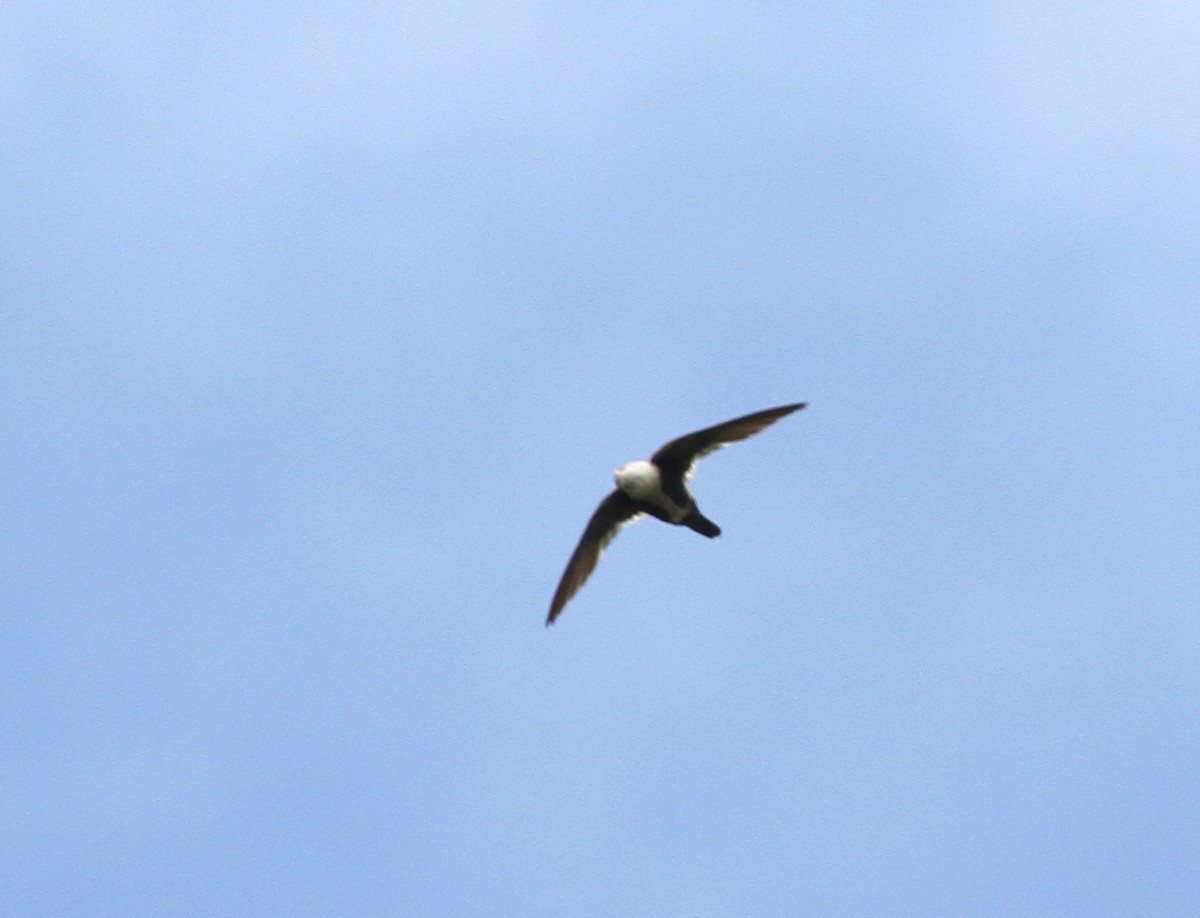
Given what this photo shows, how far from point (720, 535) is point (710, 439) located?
1484 mm

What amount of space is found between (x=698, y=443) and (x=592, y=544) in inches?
112

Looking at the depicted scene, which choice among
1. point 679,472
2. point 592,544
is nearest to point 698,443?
point 679,472

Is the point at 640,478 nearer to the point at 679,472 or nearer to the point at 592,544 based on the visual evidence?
the point at 679,472

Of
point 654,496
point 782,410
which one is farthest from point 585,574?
point 782,410

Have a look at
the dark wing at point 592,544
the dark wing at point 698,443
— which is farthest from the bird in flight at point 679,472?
the dark wing at point 592,544

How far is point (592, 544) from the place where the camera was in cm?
3095

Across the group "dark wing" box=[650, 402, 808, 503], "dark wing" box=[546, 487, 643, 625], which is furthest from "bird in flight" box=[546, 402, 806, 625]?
"dark wing" box=[546, 487, 643, 625]

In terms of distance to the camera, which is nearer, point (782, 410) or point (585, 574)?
point (782, 410)

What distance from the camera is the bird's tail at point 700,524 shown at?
2933 centimetres

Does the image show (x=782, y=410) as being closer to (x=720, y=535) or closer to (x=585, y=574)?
(x=720, y=535)

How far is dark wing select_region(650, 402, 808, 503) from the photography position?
28.8m

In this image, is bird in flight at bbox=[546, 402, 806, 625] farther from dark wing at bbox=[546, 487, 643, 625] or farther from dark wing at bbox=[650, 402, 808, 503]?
dark wing at bbox=[546, 487, 643, 625]

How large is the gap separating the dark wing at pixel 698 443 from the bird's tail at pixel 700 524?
272 mm

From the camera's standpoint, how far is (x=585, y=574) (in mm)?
31016
